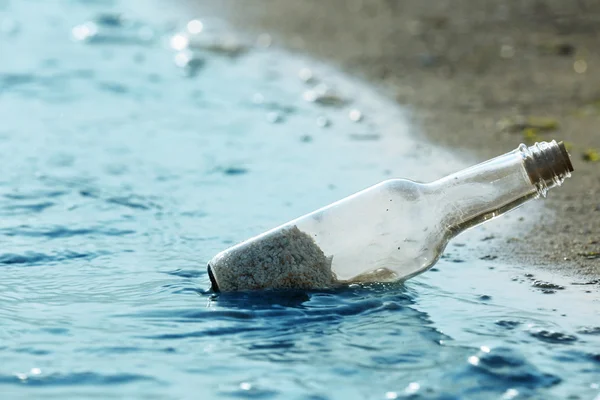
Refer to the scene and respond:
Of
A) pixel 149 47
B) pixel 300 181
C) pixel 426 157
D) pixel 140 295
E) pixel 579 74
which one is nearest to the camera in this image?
pixel 140 295

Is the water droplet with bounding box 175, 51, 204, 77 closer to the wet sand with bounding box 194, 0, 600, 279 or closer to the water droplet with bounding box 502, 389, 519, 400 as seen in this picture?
the wet sand with bounding box 194, 0, 600, 279

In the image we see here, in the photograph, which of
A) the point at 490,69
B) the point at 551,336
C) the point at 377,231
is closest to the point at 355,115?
the point at 490,69

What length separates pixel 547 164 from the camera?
10.8ft

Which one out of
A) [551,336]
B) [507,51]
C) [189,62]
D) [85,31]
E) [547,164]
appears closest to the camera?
[551,336]

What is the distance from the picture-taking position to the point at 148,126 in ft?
20.4

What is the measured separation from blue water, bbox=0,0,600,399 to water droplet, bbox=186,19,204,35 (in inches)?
78.1

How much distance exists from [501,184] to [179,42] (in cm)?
585

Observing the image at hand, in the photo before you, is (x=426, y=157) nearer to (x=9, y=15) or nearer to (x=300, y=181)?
(x=300, y=181)

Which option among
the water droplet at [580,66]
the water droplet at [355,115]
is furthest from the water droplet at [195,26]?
the water droplet at [580,66]

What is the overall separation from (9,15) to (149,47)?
2.06 m

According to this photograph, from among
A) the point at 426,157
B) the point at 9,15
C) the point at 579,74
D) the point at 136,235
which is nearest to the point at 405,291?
the point at 136,235

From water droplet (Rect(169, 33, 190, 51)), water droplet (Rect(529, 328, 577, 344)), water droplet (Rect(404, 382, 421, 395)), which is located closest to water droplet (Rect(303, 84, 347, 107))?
water droplet (Rect(169, 33, 190, 51))

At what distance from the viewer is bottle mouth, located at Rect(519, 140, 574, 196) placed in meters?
3.29

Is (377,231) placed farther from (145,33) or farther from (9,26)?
(9,26)
